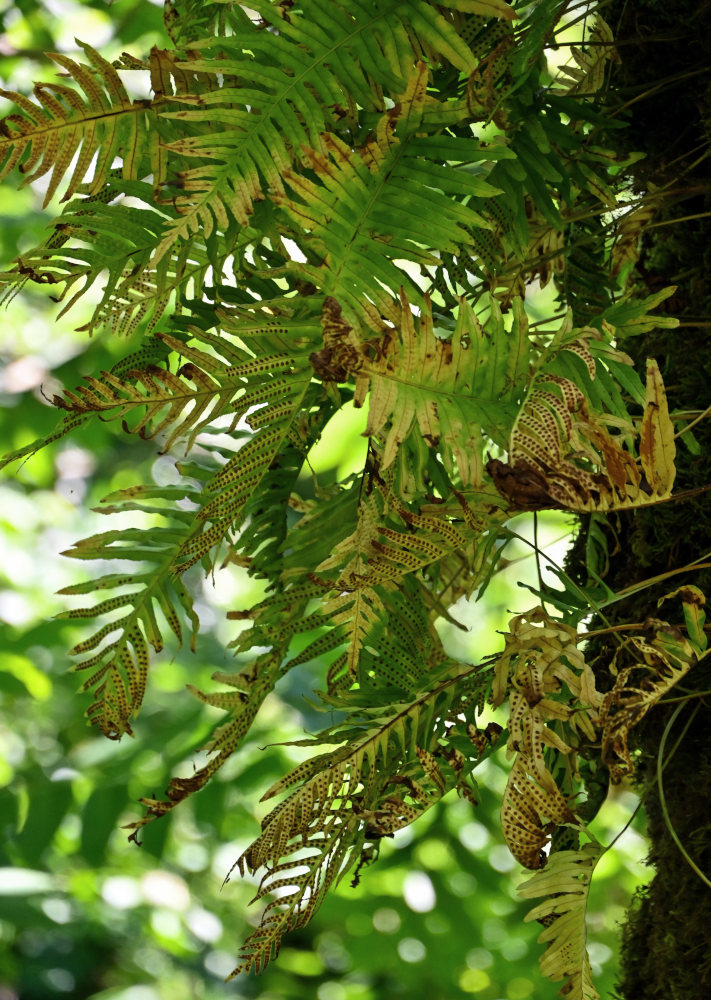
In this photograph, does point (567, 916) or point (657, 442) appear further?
point (567, 916)

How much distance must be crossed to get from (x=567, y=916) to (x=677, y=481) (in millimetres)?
300

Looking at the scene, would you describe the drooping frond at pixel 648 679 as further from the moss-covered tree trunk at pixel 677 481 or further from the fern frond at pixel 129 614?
the fern frond at pixel 129 614

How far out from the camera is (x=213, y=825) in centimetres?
113

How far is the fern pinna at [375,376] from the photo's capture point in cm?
39

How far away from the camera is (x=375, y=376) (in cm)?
36

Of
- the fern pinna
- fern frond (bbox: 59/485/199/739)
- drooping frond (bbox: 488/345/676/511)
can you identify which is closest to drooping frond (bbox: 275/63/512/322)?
the fern pinna

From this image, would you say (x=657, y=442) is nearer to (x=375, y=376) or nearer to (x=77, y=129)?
(x=375, y=376)

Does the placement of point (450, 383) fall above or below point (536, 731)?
above


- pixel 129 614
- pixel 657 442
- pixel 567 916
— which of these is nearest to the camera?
pixel 657 442

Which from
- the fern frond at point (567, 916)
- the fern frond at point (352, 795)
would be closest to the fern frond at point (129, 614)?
the fern frond at point (352, 795)

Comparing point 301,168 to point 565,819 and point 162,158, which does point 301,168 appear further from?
point 565,819

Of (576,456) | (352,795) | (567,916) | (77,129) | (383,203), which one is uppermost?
(77,129)

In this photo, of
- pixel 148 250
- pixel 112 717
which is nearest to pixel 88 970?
pixel 112 717

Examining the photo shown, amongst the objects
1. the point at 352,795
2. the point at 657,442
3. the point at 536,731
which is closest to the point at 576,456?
the point at 657,442
